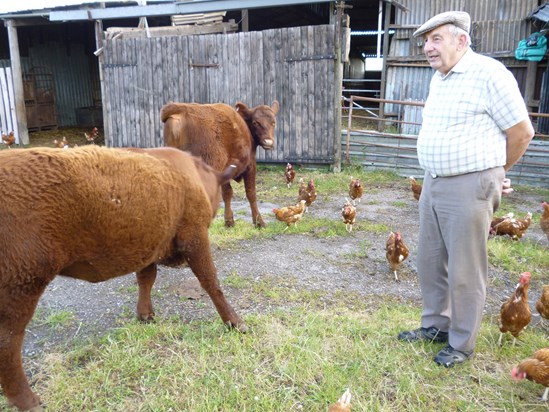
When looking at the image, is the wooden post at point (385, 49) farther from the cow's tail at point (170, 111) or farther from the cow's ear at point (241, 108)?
the cow's tail at point (170, 111)

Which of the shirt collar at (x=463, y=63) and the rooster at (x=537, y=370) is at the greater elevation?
the shirt collar at (x=463, y=63)

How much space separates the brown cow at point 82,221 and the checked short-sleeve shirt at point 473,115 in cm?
185

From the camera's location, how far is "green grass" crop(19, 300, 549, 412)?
2.98m

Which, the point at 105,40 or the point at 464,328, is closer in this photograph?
the point at 464,328

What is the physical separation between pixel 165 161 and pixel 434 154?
2.00 meters

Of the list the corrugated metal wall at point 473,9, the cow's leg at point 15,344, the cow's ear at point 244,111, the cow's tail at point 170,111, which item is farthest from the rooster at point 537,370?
the corrugated metal wall at point 473,9

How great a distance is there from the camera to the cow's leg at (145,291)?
4035mm

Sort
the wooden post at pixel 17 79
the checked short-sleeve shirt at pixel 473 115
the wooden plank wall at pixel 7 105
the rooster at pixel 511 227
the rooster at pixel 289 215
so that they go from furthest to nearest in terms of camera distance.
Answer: the wooden plank wall at pixel 7 105, the wooden post at pixel 17 79, the rooster at pixel 289 215, the rooster at pixel 511 227, the checked short-sleeve shirt at pixel 473 115

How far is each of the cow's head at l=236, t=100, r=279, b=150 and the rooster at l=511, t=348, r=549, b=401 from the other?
4.83 meters

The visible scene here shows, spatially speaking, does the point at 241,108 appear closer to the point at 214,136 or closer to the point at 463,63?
the point at 214,136

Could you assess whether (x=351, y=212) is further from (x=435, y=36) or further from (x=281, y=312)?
(x=435, y=36)

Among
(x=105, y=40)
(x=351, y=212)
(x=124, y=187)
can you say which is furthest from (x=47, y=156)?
(x=105, y=40)

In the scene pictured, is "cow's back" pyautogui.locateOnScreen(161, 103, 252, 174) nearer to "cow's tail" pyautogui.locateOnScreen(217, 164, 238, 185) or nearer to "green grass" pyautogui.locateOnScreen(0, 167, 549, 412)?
"cow's tail" pyautogui.locateOnScreen(217, 164, 238, 185)

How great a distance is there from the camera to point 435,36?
306 cm
